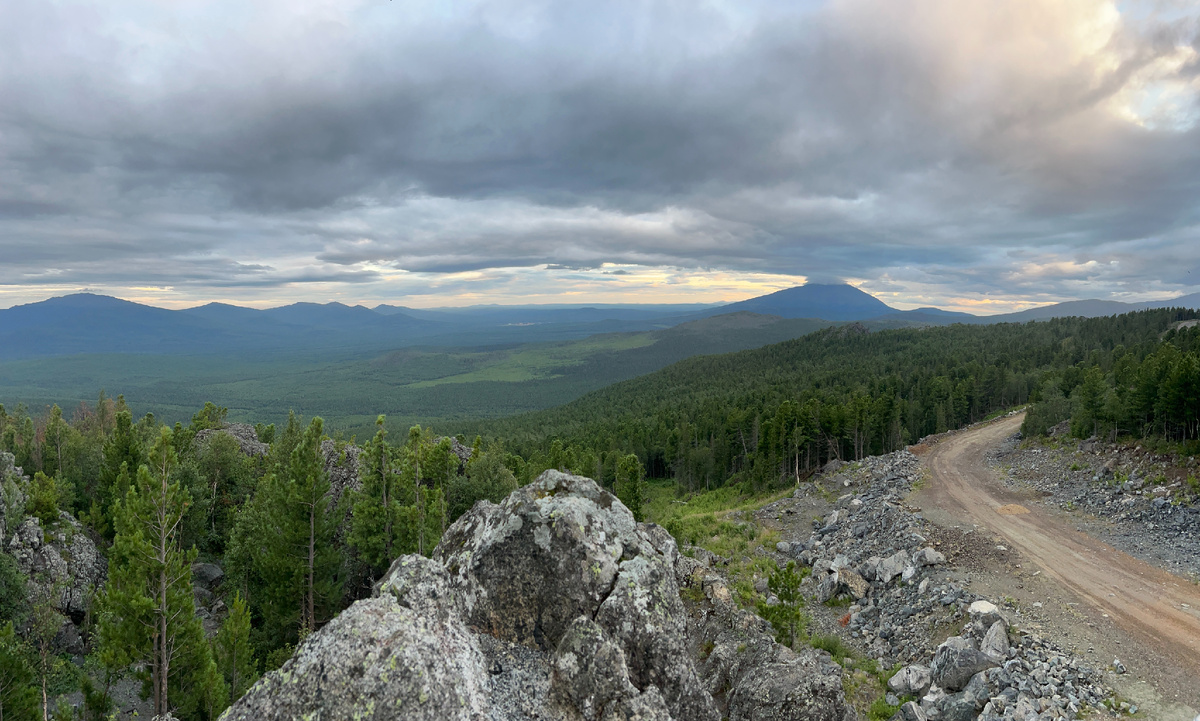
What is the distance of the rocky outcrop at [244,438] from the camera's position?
5872cm

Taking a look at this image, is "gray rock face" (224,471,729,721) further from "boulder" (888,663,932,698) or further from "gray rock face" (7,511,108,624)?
"gray rock face" (7,511,108,624)

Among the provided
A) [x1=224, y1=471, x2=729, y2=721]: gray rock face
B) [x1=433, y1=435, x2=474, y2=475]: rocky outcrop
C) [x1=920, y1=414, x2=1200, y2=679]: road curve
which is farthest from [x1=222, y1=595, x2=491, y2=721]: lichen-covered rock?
[x1=433, y1=435, x2=474, y2=475]: rocky outcrop

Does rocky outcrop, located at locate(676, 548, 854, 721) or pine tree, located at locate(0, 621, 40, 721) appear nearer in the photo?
rocky outcrop, located at locate(676, 548, 854, 721)

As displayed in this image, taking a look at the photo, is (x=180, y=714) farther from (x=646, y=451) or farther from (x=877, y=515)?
(x=646, y=451)

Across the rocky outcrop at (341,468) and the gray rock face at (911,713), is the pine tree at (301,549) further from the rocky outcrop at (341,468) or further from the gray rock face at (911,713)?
the gray rock face at (911,713)

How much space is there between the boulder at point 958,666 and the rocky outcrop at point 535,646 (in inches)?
404

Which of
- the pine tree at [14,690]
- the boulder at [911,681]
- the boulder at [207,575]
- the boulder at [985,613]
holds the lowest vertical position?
the boulder at [207,575]

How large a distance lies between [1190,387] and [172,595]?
2429 inches

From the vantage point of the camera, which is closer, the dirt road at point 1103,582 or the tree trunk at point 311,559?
the dirt road at point 1103,582

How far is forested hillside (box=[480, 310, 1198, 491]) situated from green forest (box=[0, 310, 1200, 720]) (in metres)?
0.42

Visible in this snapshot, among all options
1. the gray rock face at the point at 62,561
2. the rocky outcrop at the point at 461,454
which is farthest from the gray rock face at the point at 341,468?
the gray rock face at the point at 62,561

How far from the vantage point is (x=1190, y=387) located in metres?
36.1

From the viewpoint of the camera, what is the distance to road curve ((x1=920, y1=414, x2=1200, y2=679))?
2031 cm

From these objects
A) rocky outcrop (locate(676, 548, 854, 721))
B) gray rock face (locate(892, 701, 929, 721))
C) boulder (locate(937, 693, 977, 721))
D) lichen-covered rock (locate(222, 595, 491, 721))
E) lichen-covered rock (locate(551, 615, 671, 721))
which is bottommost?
gray rock face (locate(892, 701, 929, 721))
